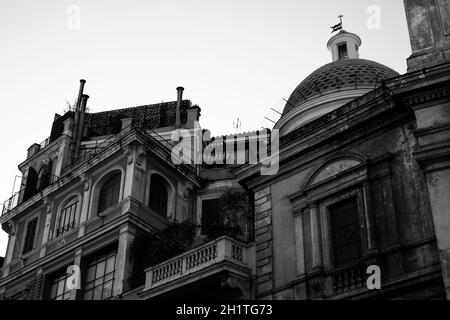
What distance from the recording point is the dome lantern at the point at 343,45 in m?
28.2

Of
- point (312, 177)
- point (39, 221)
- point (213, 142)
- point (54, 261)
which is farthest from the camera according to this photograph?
point (213, 142)

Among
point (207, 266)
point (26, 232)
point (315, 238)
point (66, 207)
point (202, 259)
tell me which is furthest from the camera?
point (26, 232)

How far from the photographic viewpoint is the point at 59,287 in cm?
2764

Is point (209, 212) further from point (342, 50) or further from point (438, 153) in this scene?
point (438, 153)

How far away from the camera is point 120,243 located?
998 inches

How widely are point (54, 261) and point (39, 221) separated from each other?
342 cm

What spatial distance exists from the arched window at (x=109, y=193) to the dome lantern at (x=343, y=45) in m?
10.7

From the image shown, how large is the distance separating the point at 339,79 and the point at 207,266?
977cm

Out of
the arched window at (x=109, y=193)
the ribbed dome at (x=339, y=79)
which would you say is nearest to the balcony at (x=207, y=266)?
the ribbed dome at (x=339, y=79)

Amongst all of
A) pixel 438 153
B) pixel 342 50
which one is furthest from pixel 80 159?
pixel 438 153

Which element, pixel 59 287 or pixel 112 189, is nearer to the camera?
pixel 59 287
